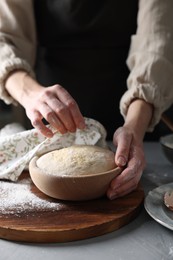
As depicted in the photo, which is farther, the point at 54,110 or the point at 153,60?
the point at 153,60

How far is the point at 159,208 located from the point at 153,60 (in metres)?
0.43

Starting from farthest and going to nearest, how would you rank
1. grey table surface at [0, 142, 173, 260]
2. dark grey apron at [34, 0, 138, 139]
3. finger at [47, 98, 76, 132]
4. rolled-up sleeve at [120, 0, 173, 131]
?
dark grey apron at [34, 0, 138, 139] < rolled-up sleeve at [120, 0, 173, 131] < finger at [47, 98, 76, 132] < grey table surface at [0, 142, 173, 260]

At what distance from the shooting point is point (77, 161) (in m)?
0.85

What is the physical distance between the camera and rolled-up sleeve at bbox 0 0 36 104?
1.15 metres

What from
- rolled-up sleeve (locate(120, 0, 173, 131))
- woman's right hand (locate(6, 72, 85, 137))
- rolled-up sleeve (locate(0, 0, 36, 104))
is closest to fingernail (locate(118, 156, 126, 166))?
woman's right hand (locate(6, 72, 85, 137))

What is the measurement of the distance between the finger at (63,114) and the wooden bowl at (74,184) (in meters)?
0.12

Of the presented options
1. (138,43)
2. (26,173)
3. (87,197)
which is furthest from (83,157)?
(138,43)

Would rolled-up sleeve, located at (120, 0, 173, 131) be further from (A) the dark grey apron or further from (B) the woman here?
(A) the dark grey apron

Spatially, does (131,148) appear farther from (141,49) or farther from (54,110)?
(141,49)

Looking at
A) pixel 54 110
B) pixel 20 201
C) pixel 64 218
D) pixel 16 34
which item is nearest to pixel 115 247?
pixel 64 218

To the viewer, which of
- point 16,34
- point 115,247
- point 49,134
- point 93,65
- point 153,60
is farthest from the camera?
point 93,65

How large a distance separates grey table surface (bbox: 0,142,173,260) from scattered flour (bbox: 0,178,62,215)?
0.08 m

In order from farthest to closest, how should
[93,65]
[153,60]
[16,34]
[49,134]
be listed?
[93,65] < [16,34] < [153,60] < [49,134]

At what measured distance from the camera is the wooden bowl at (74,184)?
2.65 ft
